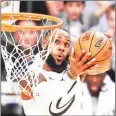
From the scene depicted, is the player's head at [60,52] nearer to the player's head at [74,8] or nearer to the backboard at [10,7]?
the player's head at [74,8]

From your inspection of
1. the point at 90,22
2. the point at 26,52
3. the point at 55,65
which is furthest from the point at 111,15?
the point at 26,52

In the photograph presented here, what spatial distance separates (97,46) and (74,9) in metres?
0.27

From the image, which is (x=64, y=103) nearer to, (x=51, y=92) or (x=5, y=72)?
(x=51, y=92)

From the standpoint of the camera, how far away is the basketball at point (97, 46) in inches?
84.1

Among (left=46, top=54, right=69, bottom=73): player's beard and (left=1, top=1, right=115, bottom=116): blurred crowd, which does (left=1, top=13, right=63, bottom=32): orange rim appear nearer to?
(left=1, top=1, right=115, bottom=116): blurred crowd

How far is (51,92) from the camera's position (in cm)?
226

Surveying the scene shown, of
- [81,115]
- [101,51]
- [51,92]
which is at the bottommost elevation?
[81,115]

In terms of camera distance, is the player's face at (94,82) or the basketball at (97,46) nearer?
the basketball at (97,46)

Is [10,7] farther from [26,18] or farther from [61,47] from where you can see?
[61,47]

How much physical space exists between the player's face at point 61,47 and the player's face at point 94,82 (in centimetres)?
20

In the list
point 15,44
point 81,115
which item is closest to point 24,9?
point 15,44

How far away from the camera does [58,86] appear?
88.9 inches

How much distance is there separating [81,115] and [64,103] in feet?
0.45

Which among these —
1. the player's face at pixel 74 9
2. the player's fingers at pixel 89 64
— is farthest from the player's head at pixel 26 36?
the player's fingers at pixel 89 64
